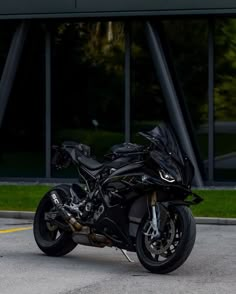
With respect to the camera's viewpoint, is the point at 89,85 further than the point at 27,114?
No

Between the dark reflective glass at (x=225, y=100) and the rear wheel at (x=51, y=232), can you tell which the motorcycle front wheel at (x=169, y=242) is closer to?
the rear wheel at (x=51, y=232)

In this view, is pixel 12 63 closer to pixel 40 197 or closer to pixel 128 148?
pixel 40 197

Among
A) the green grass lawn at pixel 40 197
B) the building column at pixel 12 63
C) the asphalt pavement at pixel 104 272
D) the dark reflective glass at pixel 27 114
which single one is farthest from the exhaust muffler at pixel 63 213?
the building column at pixel 12 63

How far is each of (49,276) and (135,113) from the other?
45.3 feet

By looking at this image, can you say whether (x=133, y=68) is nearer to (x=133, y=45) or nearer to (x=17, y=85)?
(x=133, y=45)

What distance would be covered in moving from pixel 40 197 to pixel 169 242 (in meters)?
9.07

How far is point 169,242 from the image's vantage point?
32.4ft

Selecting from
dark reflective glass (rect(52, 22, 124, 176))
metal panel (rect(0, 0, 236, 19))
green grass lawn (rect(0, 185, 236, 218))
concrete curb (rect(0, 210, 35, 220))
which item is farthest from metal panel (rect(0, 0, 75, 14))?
concrete curb (rect(0, 210, 35, 220))

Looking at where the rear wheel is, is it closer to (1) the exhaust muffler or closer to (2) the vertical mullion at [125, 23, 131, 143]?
(1) the exhaust muffler

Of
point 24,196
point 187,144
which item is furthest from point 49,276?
point 187,144

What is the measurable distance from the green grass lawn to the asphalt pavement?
3501mm

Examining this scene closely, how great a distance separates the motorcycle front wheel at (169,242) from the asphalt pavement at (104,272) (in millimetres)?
126

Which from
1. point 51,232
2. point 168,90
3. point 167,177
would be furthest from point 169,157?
point 168,90

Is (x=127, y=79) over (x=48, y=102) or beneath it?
over
